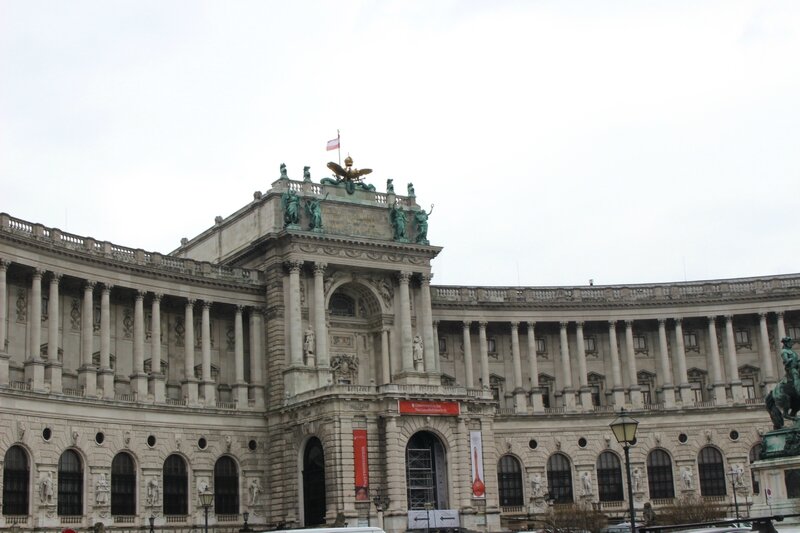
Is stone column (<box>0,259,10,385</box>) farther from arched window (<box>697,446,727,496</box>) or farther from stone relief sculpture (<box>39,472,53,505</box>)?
arched window (<box>697,446,727,496</box>)

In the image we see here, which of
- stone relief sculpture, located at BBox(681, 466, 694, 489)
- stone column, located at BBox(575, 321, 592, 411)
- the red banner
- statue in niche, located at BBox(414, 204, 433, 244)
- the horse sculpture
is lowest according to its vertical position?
stone relief sculpture, located at BBox(681, 466, 694, 489)

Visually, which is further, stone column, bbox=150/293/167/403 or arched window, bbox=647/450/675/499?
arched window, bbox=647/450/675/499

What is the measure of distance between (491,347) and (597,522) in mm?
22501

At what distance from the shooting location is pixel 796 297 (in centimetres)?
10438

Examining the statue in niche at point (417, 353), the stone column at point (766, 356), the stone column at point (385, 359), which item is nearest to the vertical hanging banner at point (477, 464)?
the statue in niche at point (417, 353)

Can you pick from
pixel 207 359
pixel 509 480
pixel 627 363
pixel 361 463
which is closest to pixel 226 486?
pixel 207 359

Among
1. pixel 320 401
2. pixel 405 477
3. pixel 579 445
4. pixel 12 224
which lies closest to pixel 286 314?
pixel 320 401

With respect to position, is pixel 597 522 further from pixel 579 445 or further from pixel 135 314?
pixel 135 314

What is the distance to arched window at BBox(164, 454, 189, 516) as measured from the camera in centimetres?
8208

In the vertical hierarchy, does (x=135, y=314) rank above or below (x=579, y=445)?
above

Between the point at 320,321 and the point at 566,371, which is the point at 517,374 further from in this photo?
the point at 320,321

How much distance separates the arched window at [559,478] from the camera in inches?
3927

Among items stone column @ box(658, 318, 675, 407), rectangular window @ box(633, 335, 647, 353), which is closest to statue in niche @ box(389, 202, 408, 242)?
rectangular window @ box(633, 335, 647, 353)

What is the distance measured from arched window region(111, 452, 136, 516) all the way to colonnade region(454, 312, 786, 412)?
1261 inches
